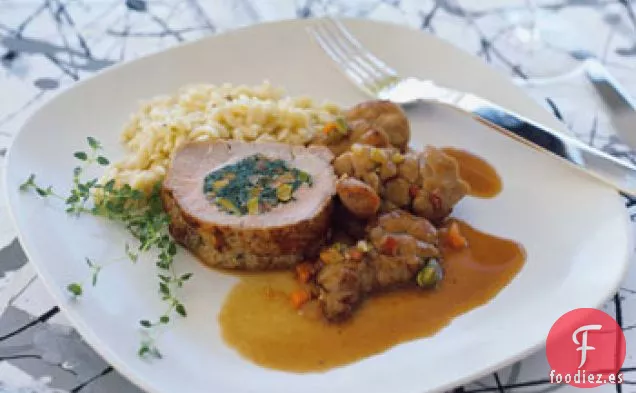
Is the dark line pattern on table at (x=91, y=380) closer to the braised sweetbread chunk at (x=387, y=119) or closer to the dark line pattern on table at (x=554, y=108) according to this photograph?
the braised sweetbread chunk at (x=387, y=119)

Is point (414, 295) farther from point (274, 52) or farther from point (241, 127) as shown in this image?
point (274, 52)

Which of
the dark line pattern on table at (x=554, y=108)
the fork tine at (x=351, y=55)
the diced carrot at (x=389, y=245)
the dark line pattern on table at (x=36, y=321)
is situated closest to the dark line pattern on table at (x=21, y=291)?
the dark line pattern on table at (x=36, y=321)

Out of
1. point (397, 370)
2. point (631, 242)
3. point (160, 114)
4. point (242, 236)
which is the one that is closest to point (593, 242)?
point (631, 242)

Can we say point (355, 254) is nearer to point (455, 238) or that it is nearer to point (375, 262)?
point (375, 262)

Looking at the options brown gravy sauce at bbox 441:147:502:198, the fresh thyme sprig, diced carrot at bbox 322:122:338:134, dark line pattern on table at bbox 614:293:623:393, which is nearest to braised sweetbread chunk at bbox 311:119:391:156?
diced carrot at bbox 322:122:338:134

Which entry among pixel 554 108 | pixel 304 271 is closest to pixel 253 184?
pixel 304 271

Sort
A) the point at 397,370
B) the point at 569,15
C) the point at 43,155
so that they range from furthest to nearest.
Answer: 1. the point at 569,15
2. the point at 43,155
3. the point at 397,370
